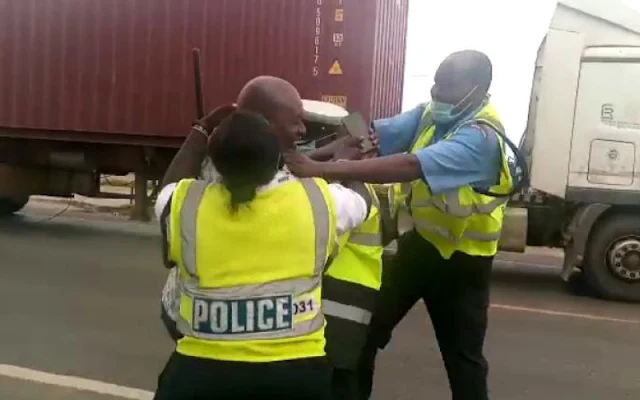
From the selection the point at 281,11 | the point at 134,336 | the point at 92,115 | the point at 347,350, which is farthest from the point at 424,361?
the point at 92,115

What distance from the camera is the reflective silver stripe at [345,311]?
278cm

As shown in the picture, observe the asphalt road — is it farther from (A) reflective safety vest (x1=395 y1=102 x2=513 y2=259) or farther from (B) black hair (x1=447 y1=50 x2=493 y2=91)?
(B) black hair (x1=447 y1=50 x2=493 y2=91)

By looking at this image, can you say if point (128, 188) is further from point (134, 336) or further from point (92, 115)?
point (134, 336)

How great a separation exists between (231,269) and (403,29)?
954 cm

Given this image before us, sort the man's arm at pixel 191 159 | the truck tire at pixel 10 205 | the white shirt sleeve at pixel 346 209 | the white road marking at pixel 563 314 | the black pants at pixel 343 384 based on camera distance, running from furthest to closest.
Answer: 1. the truck tire at pixel 10 205
2. the white road marking at pixel 563 314
3. the black pants at pixel 343 384
4. the man's arm at pixel 191 159
5. the white shirt sleeve at pixel 346 209

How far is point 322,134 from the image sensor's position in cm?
301

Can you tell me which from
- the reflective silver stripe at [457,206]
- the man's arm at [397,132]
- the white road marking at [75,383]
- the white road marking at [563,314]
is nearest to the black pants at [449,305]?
the reflective silver stripe at [457,206]

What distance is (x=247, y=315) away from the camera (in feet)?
7.55

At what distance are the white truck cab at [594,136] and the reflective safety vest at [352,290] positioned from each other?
590 cm

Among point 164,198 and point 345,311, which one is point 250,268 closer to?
point 164,198

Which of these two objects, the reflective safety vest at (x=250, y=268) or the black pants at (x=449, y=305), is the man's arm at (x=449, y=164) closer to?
the black pants at (x=449, y=305)

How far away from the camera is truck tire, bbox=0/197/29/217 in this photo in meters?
12.4

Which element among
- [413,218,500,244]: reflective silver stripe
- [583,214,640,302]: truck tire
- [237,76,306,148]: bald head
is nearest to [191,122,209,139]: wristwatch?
[237,76,306,148]: bald head

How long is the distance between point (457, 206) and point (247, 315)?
1.34 meters
